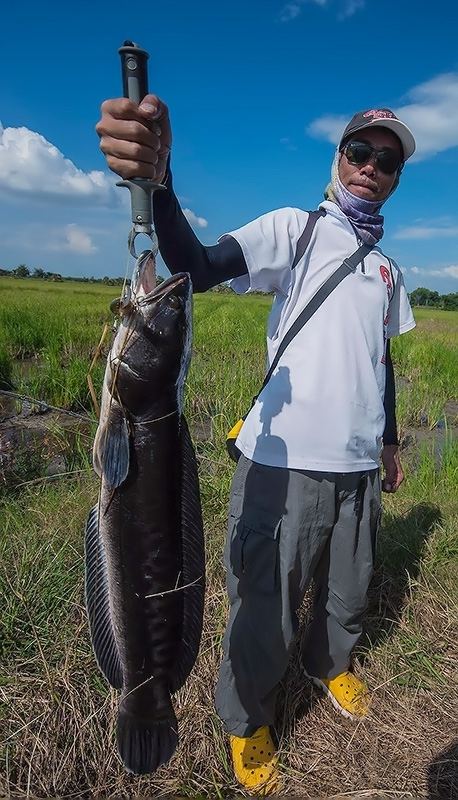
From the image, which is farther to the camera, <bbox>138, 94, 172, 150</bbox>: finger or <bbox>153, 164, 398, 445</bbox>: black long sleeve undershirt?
<bbox>153, 164, 398, 445</bbox>: black long sleeve undershirt

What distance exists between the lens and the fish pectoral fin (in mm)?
1238

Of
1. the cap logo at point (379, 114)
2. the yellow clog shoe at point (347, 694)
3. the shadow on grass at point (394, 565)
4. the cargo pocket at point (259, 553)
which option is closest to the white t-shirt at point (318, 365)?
the cargo pocket at point (259, 553)

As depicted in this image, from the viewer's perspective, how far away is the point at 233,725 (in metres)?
2.20

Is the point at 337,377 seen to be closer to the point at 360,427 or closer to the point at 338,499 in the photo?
the point at 360,427

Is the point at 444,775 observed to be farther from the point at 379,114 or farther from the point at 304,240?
the point at 379,114

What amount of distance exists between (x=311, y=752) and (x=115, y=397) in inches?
83.3

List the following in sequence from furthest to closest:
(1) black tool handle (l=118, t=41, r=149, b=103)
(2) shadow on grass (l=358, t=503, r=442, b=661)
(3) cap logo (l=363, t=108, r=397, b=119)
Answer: (2) shadow on grass (l=358, t=503, r=442, b=661), (3) cap logo (l=363, t=108, r=397, b=119), (1) black tool handle (l=118, t=41, r=149, b=103)

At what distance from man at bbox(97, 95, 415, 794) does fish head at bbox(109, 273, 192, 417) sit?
65 cm

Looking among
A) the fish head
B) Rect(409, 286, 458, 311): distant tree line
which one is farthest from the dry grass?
Rect(409, 286, 458, 311): distant tree line

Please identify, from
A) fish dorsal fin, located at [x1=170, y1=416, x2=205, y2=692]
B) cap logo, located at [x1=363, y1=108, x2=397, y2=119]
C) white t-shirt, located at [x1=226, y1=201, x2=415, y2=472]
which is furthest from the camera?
cap logo, located at [x1=363, y1=108, x2=397, y2=119]

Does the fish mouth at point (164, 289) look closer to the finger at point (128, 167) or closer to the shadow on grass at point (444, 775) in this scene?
the finger at point (128, 167)

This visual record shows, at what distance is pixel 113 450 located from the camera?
1.24 m

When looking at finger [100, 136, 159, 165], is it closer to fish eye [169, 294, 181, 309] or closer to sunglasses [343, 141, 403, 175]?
fish eye [169, 294, 181, 309]

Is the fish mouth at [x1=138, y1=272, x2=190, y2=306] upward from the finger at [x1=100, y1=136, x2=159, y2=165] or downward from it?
downward
